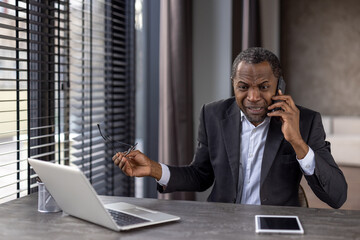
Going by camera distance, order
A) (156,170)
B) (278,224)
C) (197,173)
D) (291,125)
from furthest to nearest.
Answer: (197,173) → (156,170) → (291,125) → (278,224)

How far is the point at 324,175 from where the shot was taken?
1.88m

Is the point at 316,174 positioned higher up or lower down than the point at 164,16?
lower down

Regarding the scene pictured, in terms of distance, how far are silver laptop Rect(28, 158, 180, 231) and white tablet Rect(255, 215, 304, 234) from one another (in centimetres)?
25

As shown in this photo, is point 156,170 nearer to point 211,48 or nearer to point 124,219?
point 124,219

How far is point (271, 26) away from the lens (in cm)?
510

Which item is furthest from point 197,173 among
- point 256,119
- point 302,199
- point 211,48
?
point 211,48

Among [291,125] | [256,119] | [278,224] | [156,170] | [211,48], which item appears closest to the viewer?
[278,224]

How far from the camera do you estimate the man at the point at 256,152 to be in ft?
6.23

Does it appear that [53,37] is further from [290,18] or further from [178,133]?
[290,18]

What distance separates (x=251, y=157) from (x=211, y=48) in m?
1.78

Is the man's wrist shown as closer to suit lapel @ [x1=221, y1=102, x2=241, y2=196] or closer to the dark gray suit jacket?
the dark gray suit jacket

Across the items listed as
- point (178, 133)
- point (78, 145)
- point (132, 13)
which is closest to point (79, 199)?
point (78, 145)

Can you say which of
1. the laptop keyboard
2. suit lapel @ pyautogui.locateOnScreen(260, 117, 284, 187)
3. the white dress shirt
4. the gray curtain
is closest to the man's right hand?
the white dress shirt

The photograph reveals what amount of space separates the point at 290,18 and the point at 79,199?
475 centimetres
